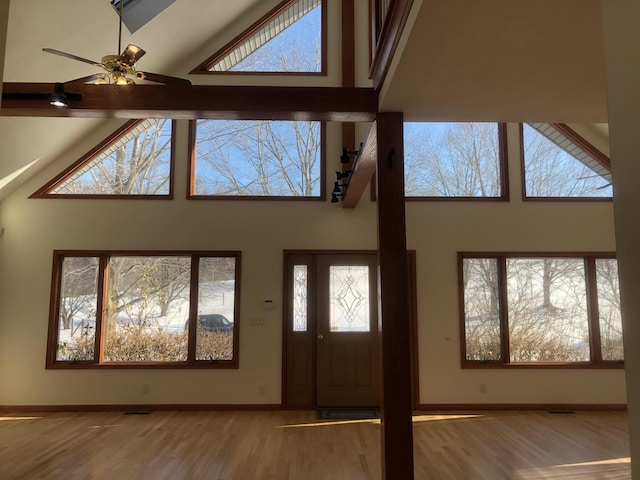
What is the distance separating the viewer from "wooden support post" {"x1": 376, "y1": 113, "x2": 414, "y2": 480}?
110 inches

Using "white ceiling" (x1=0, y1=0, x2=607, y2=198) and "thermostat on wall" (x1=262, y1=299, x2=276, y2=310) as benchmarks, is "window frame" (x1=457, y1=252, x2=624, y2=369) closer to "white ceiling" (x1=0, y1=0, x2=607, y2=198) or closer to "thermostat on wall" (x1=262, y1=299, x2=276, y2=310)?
"thermostat on wall" (x1=262, y1=299, x2=276, y2=310)

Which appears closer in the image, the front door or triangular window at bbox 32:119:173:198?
the front door

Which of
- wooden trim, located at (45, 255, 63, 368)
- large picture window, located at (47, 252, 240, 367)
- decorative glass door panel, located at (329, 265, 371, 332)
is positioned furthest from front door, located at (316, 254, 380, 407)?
wooden trim, located at (45, 255, 63, 368)

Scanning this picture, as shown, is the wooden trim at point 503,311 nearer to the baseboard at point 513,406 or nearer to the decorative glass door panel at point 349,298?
the baseboard at point 513,406

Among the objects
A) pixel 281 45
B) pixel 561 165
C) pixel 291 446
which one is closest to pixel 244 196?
pixel 281 45

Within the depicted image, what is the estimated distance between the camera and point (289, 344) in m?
5.79

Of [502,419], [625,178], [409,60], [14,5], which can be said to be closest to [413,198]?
[502,419]

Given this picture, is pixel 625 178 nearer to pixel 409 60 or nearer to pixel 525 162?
pixel 409 60

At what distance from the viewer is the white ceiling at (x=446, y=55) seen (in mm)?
2070

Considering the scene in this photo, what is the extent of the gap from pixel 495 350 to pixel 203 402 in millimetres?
3773

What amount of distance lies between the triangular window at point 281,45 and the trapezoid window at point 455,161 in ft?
5.48

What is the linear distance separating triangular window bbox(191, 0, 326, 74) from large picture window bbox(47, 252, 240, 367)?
2618 mm

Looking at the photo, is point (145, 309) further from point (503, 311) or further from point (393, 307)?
point (503, 311)

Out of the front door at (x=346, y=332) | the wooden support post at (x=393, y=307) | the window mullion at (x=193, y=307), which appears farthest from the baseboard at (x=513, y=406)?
the wooden support post at (x=393, y=307)
